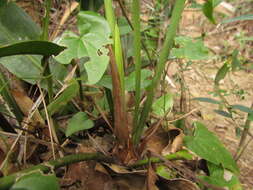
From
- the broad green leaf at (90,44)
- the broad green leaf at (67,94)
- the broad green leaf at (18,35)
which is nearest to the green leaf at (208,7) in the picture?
the broad green leaf at (90,44)

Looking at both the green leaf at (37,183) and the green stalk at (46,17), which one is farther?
the green stalk at (46,17)

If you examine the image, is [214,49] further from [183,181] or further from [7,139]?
[7,139]

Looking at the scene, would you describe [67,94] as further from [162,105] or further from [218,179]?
[218,179]

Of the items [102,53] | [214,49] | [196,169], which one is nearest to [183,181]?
[196,169]

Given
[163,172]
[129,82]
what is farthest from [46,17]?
[163,172]

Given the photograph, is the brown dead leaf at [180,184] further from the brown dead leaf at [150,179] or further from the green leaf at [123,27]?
the green leaf at [123,27]
